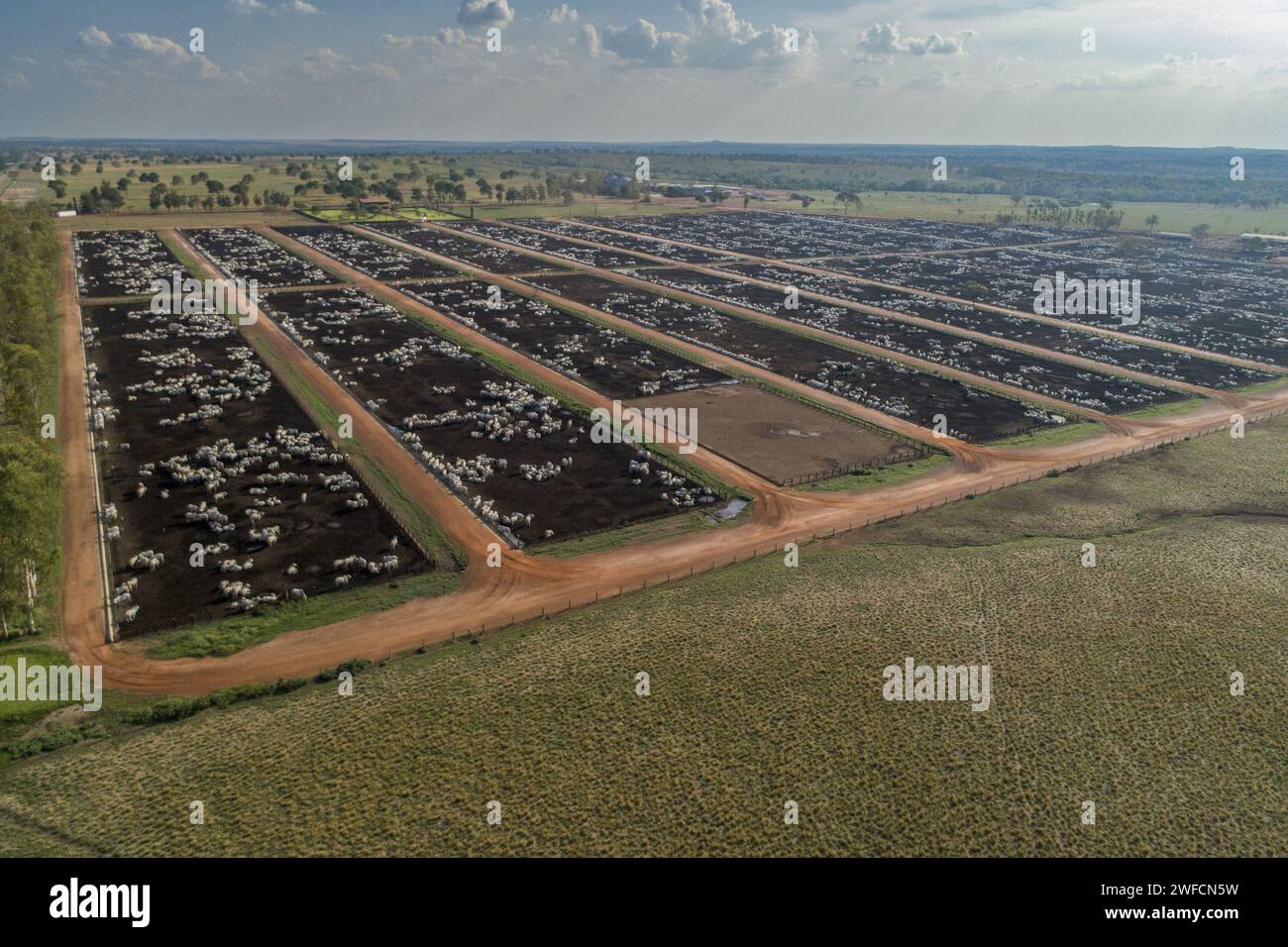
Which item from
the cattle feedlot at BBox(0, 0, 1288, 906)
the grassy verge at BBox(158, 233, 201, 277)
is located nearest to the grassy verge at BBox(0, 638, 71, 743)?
the cattle feedlot at BBox(0, 0, 1288, 906)

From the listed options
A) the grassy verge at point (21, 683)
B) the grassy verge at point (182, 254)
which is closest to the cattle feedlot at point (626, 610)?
the grassy verge at point (21, 683)

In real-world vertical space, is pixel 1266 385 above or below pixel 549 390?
below

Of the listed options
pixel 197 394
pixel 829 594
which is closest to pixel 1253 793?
pixel 829 594

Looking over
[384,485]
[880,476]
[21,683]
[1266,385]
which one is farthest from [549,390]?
[1266,385]

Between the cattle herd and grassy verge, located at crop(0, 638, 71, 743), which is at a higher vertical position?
the cattle herd

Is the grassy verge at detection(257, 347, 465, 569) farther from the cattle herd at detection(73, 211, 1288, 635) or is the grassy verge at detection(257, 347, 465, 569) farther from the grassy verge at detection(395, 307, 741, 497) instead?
the grassy verge at detection(395, 307, 741, 497)

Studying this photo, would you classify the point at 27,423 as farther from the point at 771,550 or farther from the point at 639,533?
the point at 771,550
